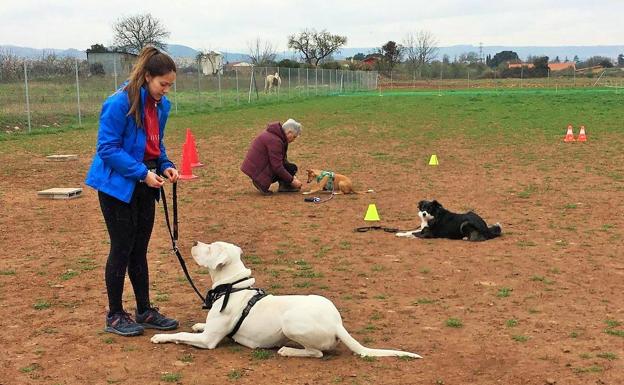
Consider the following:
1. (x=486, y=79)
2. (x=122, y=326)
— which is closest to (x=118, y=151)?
(x=122, y=326)

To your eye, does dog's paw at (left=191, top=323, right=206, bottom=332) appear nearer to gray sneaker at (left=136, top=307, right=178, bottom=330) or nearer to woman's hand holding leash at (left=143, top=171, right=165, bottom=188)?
gray sneaker at (left=136, top=307, right=178, bottom=330)

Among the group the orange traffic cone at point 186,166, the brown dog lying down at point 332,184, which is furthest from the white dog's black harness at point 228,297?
the orange traffic cone at point 186,166

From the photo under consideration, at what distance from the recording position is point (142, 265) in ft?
16.6

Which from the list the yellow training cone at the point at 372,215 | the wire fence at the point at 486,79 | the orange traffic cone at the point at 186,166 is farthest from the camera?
the wire fence at the point at 486,79

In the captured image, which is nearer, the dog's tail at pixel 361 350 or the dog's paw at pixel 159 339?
the dog's tail at pixel 361 350

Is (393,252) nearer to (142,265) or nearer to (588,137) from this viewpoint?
(142,265)

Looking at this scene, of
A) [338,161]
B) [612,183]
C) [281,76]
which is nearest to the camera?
[612,183]

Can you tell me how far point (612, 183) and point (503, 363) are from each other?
27.2 feet

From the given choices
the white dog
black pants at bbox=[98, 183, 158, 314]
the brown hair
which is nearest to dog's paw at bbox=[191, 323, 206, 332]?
the white dog

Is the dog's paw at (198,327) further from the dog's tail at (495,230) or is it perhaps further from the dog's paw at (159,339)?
the dog's tail at (495,230)

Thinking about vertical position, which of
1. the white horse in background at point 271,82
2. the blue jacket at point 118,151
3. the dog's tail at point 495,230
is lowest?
the dog's tail at point 495,230

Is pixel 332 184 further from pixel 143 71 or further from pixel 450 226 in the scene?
pixel 143 71

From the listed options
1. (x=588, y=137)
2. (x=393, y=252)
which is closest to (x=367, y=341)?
(x=393, y=252)

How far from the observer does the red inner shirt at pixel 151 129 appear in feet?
15.4
